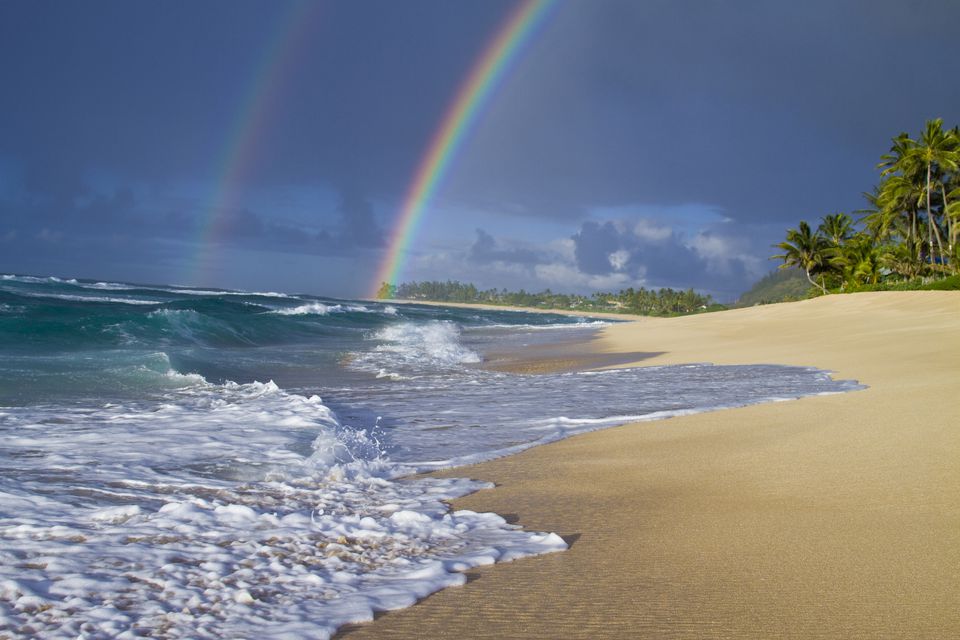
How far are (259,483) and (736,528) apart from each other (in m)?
3.18

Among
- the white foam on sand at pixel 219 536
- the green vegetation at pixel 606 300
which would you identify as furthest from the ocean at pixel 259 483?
the green vegetation at pixel 606 300

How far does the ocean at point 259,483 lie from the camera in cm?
277

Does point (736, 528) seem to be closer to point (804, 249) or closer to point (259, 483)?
point (259, 483)

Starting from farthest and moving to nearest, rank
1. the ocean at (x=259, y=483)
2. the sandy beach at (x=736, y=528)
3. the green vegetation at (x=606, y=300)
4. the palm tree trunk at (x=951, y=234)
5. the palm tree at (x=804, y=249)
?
the green vegetation at (x=606, y=300)
the palm tree at (x=804, y=249)
the palm tree trunk at (x=951, y=234)
the ocean at (x=259, y=483)
the sandy beach at (x=736, y=528)

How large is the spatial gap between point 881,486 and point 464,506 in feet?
8.29

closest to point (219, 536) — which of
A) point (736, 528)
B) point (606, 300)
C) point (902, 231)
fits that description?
point (736, 528)

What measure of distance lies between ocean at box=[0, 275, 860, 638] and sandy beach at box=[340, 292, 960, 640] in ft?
0.99

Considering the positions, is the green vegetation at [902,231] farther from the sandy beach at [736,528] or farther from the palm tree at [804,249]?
the sandy beach at [736,528]

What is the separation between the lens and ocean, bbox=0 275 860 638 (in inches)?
109

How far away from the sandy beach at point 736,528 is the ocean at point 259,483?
0.30m

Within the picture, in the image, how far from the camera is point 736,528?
354 cm

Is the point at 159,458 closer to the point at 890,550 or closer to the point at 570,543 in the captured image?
the point at 570,543

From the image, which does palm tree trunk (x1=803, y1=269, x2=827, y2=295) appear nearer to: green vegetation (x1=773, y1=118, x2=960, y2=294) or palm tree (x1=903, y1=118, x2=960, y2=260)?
green vegetation (x1=773, y1=118, x2=960, y2=294)

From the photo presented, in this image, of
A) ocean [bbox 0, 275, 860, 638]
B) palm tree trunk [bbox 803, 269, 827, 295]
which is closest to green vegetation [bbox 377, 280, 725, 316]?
palm tree trunk [bbox 803, 269, 827, 295]
